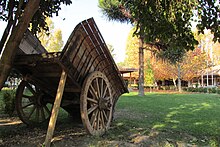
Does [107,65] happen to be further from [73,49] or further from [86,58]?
[73,49]

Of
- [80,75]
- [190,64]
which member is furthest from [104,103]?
[190,64]

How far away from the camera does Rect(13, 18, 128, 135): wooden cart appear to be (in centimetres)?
529

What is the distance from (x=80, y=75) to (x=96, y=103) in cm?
93

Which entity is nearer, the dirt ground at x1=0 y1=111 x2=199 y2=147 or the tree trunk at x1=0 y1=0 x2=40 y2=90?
the tree trunk at x1=0 y1=0 x2=40 y2=90

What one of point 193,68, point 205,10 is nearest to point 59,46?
point 193,68

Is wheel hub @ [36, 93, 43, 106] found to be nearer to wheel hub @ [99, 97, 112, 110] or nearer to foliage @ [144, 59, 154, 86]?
wheel hub @ [99, 97, 112, 110]

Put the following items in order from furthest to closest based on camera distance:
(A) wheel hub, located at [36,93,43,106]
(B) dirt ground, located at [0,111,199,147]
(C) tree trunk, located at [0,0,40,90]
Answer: (A) wheel hub, located at [36,93,43,106] → (B) dirt ground, located at [0,111,199,147] → (C) tree trunk, located at [0,0,40,90]

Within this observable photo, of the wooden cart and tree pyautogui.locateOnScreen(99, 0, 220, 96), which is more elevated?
tree pyautogui.locateOnScreen(99, 0, 220, 96)

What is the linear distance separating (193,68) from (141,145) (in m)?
35.0

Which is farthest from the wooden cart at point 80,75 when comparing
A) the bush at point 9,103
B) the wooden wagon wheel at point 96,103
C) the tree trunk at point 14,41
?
the bush at point 9,103

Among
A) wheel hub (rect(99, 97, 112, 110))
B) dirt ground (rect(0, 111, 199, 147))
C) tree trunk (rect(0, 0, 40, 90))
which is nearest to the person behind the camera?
tree trunk (rect(0, 0, 40, 90))

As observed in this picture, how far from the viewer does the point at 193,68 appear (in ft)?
125

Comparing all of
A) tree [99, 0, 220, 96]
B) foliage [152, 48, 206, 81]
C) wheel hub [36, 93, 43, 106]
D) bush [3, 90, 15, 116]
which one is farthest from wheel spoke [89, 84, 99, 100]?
foliage [152, 48, 206, 81]

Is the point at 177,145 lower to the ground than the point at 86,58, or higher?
lower
